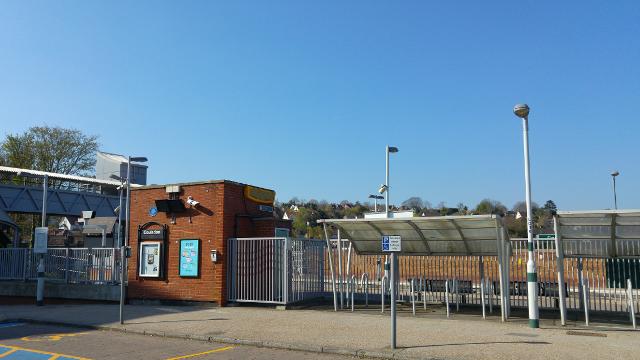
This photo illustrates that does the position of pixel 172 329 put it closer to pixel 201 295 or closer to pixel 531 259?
pixel 201 295

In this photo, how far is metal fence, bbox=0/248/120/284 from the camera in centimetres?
2005

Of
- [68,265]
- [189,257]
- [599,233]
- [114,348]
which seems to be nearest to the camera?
[114,348]

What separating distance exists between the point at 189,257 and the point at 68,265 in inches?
261

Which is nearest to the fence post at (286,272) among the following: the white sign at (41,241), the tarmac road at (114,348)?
the tarmac road at (114,348)

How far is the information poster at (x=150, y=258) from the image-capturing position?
60.2 feet

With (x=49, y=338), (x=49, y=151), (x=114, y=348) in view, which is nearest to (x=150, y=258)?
(x=49, y=338)

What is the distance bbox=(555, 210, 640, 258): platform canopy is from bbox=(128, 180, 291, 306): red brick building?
30.3 feet

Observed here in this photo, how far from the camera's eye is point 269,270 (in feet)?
55.2

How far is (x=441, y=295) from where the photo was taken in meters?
19.3

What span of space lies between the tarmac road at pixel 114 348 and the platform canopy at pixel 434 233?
17.9 feet

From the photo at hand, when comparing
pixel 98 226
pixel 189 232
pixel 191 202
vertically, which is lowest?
pixel 189 232

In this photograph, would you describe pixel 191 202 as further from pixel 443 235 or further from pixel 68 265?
pixel 443 235

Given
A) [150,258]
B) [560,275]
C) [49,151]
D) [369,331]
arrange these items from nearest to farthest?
1. [369,331]
2. [560,275]
3. [150,258]
4. [49,151]

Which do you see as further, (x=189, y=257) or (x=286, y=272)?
(x=189, y=257)
